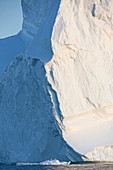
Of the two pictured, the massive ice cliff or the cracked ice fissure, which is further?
the cracked ice fissure

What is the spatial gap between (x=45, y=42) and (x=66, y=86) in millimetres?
930

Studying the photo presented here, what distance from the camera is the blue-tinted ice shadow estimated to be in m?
7.08

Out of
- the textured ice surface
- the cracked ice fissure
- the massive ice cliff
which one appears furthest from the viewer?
the cracked ice fissure

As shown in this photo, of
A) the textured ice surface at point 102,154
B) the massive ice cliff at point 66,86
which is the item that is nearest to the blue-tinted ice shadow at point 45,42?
the massive ice cliff at point 66,86

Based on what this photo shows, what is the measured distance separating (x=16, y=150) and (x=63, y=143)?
62.9 inches

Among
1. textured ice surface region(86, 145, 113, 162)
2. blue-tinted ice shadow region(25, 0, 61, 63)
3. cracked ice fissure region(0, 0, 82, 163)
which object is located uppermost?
blue-tinted ice shadow region(25, 0, 61, 63)

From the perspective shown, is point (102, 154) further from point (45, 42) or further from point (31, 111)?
point (45, 42)

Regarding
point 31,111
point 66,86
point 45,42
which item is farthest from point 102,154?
point 45,42

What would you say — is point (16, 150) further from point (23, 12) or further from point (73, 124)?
point (23, 12)

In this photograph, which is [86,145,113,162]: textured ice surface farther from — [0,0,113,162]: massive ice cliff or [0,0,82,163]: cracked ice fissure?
[0,0,82,163]: cracked ice fissure

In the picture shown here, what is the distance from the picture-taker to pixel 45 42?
23.7 ft

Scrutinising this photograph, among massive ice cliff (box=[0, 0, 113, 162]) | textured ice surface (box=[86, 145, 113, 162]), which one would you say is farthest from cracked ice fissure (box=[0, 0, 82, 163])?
textured ice surface (box=[86, 145, 113, 162])

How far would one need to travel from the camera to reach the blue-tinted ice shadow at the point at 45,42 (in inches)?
279

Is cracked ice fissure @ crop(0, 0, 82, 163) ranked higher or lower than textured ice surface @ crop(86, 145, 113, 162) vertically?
higher
